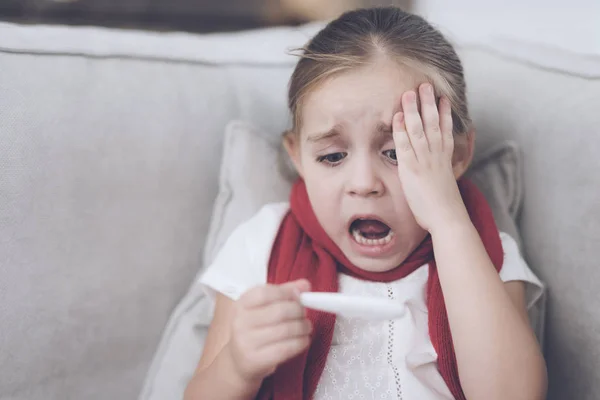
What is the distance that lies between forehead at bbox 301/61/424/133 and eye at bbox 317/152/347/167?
0.13 ft

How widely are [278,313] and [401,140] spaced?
0.83 ft

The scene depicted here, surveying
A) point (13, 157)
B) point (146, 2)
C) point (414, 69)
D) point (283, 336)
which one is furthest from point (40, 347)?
point (146, 2)

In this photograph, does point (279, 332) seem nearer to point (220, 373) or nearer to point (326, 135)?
point (220, 373)

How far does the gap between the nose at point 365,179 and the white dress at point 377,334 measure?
5.8 inches

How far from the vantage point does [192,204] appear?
3.01 ft

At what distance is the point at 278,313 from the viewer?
0.58 m

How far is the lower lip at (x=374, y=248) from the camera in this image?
2.35 feet

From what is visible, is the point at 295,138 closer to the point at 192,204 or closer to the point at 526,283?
the point at 192,204

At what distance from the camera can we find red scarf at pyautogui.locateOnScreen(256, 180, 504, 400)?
689 millimetres

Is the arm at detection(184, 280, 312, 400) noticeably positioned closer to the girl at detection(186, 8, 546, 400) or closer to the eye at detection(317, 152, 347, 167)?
the girl at detection(186, 8, 546, 400)

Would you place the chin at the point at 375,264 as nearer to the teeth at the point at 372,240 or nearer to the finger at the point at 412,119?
the teeth at the point at 372,240

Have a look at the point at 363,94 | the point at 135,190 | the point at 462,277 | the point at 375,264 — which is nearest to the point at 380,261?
the point at 375,264

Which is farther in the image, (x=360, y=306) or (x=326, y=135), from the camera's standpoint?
(x=326, y=135)

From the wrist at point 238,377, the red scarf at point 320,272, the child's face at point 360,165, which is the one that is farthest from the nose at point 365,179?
the wrist at point 238,377
